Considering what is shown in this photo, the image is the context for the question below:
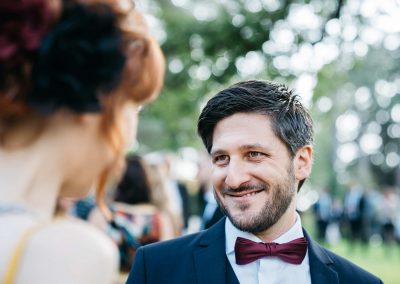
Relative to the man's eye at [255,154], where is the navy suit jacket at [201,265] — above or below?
below

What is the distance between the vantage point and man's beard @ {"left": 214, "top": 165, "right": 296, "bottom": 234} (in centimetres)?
316

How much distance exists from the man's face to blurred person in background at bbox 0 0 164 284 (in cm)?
144

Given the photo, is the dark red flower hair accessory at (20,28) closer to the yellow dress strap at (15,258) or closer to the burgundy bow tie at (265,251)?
the yellow dress strap at (15,258)

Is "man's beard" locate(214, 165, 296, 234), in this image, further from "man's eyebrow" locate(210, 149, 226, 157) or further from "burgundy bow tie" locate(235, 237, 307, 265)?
"man's eyebrow" locate(210, 149, 226, 157)

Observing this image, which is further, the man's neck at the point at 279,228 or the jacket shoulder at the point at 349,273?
the man's neck at the point at 279,228

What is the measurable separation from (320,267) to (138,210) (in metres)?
3.62

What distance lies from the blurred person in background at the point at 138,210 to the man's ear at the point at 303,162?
2953mm

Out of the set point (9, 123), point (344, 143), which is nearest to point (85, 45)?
point (9, 123)

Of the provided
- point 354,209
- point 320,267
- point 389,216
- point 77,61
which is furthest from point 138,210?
point 389,216

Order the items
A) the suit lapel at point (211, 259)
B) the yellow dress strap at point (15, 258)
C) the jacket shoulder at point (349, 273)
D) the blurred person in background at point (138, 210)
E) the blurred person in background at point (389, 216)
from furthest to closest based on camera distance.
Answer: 1. the blurred person in background at point (389, 216)
2. the blurred person in background at point (138, 210)
3. the jacket shoulder at point (349, 273)
4. the suit lapel at point (211, 259)
5. the yellow dress strap at point (15, 258)

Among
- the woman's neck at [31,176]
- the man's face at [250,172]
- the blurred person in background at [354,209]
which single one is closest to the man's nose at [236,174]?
the man's face at [250,172]

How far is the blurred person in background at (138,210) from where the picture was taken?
6.38 metres

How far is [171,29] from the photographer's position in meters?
10.8

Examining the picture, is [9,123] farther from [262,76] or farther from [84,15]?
[262,76]
